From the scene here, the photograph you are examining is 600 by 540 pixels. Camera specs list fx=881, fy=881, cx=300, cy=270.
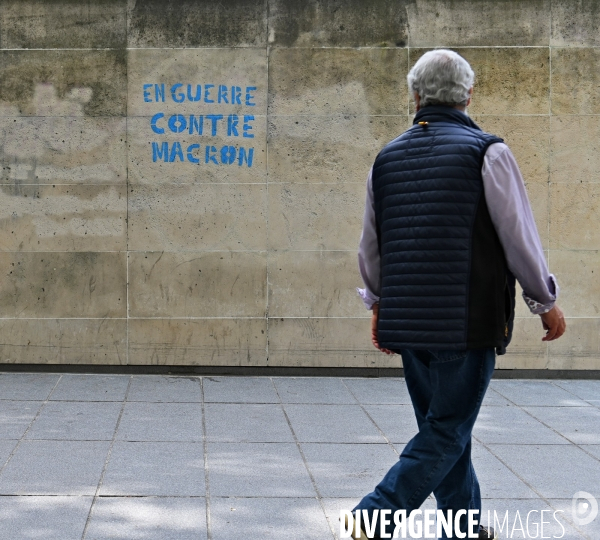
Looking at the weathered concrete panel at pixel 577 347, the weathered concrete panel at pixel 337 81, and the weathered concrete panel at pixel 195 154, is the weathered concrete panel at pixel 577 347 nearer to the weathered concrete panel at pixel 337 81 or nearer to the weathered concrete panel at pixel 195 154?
the weathered concrete panel at pixel 337 81

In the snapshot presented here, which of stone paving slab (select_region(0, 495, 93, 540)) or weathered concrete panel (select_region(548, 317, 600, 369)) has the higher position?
stone paving slab (select_region(0, 495, 93, 540))

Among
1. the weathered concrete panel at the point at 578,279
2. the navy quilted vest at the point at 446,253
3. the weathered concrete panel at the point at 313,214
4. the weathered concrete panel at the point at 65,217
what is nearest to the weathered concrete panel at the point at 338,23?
the weathered concrete panel at the point at 313,214

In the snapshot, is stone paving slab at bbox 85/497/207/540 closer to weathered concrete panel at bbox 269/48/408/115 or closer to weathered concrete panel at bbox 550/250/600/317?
weathered concrete panel at bbox 269/48/408/115

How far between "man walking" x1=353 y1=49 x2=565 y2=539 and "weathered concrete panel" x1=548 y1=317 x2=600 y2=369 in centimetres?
442

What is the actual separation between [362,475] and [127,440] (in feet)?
4.97

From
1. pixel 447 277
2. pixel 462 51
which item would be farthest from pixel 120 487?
pixel 462 51

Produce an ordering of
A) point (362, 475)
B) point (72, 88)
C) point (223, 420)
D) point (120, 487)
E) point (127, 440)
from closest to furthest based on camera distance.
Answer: point (120, 487) < point (362, 475) < point (127, 440) < point (223, 420) < point (72, 88)

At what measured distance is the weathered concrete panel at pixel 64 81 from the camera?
289 inches

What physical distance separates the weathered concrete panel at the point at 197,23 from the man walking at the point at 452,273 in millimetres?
4255

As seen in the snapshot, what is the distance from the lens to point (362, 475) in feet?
15.3

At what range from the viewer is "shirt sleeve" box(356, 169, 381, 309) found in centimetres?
353

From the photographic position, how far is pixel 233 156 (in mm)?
7383

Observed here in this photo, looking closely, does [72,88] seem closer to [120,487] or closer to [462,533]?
[120,487]

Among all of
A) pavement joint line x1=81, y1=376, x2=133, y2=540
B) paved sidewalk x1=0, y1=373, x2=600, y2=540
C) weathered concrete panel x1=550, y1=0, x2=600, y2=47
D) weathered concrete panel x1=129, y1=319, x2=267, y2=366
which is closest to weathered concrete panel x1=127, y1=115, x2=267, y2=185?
weathered concrete panel x1=129, y1=319, x2=267, y2=366
